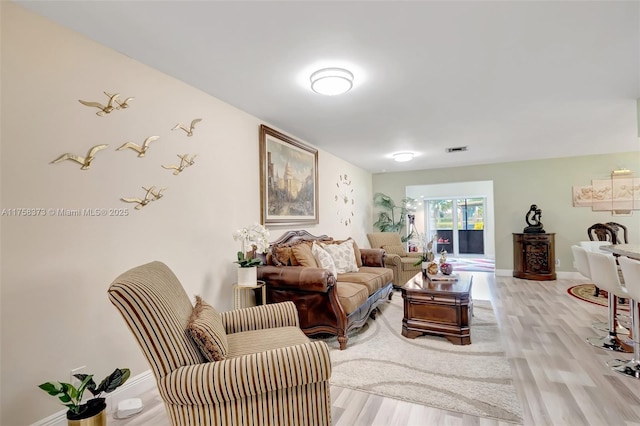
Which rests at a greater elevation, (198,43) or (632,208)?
(198,43)

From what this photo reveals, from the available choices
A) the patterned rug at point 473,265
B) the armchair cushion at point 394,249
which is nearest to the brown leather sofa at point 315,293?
the armchair cushion at point 394,249

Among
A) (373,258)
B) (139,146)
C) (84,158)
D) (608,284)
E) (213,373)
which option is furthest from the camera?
(373,258)

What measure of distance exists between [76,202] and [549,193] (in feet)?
23.9

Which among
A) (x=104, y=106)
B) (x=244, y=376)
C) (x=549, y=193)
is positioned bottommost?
(x=244, y=376)

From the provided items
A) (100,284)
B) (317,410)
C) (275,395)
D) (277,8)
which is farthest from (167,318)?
(277,8)

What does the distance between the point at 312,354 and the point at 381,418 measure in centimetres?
90

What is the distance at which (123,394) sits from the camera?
2027mm

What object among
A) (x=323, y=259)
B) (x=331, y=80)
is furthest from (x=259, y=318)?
(x=331, y=80)

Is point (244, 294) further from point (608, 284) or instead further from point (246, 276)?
point (608, 284)

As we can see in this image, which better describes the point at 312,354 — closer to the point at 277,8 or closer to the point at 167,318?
the point at 167,318

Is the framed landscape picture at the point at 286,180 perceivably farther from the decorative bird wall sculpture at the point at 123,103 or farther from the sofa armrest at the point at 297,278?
the decorative bird wall sculpture at the point at 123,103

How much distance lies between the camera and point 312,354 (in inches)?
53.6

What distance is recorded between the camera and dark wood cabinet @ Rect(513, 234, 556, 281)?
563 cm

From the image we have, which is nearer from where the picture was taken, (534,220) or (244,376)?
(244,376)
